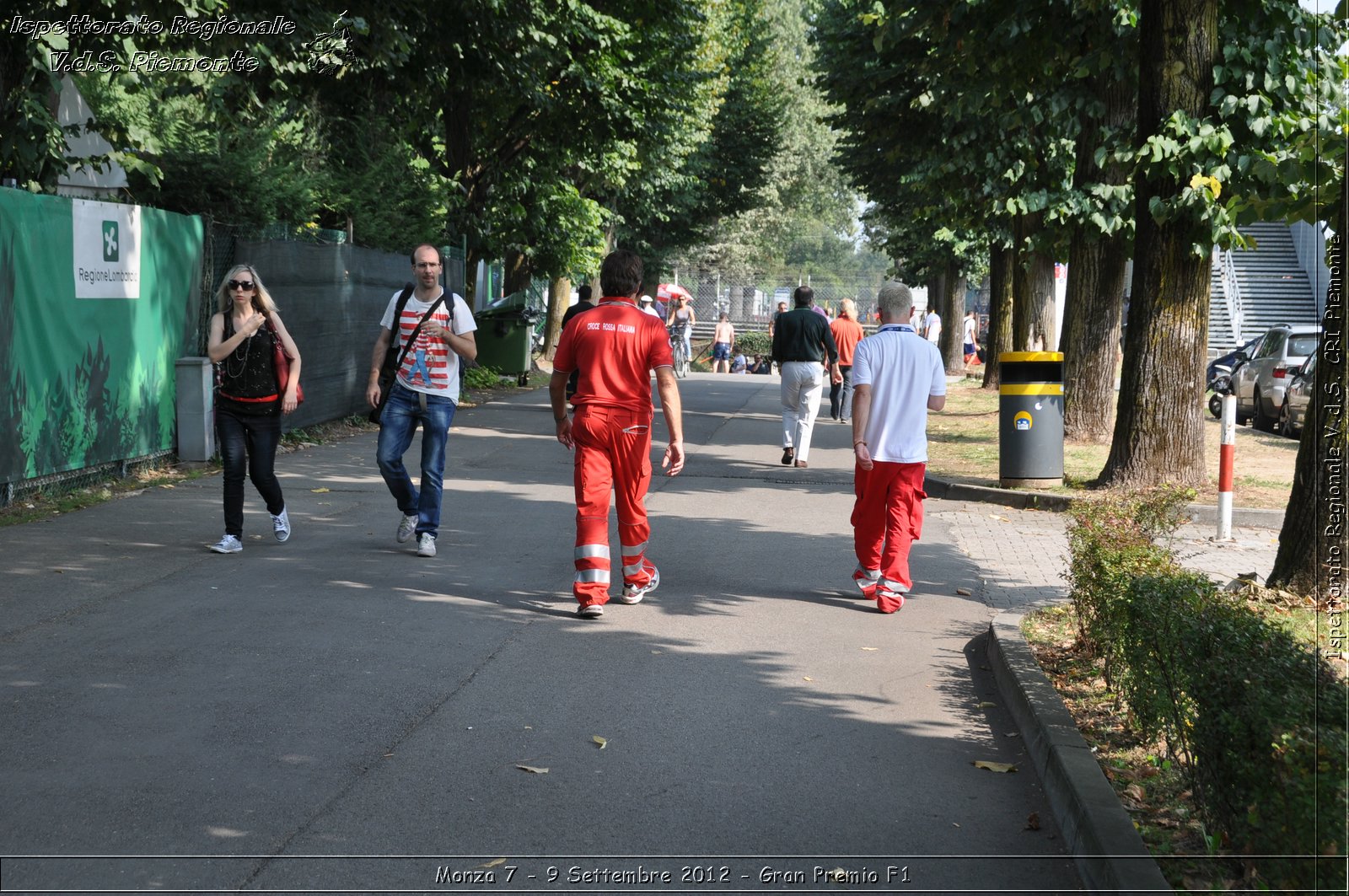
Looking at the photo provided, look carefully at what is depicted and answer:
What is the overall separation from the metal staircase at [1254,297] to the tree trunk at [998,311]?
17.5m

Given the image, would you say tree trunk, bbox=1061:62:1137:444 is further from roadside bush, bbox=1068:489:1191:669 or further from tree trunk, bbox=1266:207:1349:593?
roadside bush, bbox=1068:489:1191:669

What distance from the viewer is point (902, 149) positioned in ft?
80.8

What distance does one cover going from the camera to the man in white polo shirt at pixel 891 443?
8.23 meters

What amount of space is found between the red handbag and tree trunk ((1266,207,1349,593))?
20.1 ft

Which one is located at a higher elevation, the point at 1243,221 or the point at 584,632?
the point at 1243,221

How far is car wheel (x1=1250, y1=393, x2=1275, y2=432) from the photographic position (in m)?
Result: 23.8

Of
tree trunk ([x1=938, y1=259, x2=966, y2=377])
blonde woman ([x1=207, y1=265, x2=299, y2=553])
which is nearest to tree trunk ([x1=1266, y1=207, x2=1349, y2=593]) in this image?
blonde woman ([x1=207, y1=265, x2=299, y2=553])

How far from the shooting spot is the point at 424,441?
926cm

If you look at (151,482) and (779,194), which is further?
(779,194)

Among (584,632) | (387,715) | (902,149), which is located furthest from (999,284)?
(387,715)

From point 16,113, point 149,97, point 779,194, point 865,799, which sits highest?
point 779,194

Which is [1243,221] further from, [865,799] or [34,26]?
[34,26]

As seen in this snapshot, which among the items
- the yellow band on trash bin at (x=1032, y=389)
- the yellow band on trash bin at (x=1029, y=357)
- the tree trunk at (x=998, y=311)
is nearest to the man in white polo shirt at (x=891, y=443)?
the yellow band on trash bin at (x=1032, y=389)

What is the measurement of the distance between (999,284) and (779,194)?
39.0 m
